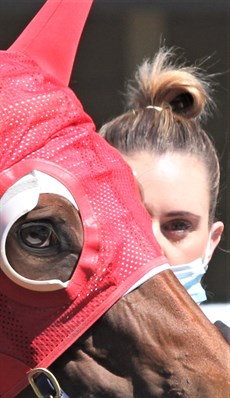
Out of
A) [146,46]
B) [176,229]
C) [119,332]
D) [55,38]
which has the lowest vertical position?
[146,46]

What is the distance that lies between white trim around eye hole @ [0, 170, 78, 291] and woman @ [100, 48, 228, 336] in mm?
624

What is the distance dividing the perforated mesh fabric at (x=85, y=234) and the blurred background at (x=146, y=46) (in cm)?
286

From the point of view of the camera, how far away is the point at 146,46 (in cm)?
438

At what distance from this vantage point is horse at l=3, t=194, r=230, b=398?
3.79 feet

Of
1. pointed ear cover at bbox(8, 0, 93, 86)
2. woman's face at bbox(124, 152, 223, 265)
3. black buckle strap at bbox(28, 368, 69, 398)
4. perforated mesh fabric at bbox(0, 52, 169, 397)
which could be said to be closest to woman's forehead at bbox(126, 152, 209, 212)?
woman's face at bbox(124, 152, 223, 265)

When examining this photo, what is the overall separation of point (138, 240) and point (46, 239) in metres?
0.12

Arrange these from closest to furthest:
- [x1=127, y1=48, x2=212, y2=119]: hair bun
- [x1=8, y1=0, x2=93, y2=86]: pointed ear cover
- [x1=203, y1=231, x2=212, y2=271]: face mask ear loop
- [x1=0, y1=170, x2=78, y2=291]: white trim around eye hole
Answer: [x1=0, y1=170, x2=78, y2=291]: white trim around eye hole
[x1=8, y1=0, x2=93, y2=86]: pointed ear cover
[x1=203, y1=231, x2=212, y2=271]: face mask ear loop
[x1=127, y1=48, x2=212, y2=119]: hair bun

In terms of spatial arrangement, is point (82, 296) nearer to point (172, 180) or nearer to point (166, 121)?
point (172, 180)

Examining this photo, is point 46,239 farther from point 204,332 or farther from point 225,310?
point 225,310

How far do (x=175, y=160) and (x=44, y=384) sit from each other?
2.79 ft

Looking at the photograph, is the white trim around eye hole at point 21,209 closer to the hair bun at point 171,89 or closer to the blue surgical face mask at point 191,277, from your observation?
the blue surgical face mask at point 191,277

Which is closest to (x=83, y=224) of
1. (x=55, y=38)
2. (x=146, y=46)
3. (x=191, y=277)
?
(x=55, y=38)

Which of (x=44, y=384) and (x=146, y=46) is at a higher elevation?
(x=44, y=384)

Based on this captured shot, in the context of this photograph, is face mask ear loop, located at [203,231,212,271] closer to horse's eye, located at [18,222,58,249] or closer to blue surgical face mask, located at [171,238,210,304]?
blue surgical face mask, located at [171,238,210,304]
